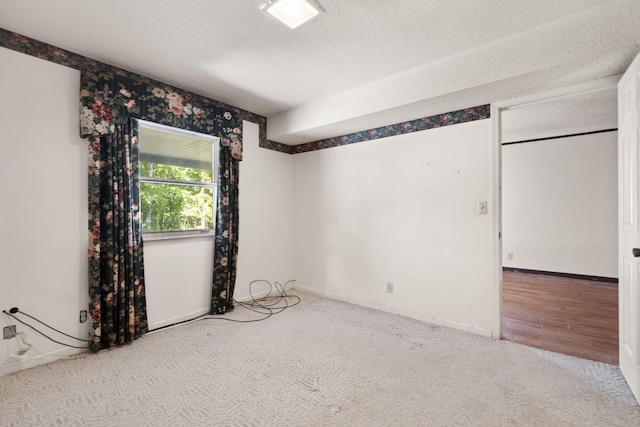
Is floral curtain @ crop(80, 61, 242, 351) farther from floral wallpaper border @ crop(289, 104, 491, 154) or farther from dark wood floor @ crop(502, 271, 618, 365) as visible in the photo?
dark wood floor @ crop(502, 271, 618, 365)

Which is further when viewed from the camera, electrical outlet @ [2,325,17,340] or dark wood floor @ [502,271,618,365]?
dark wood floor @ [502,271,618,365]

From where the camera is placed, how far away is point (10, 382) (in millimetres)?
1964

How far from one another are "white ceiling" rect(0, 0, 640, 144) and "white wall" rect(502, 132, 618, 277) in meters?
3.43

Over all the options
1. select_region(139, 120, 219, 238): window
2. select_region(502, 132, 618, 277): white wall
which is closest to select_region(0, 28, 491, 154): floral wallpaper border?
select_region(139, 120, 219, 238): window

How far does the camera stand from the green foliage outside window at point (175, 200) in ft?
9.45

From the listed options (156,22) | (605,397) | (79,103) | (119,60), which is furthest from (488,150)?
(79,103)

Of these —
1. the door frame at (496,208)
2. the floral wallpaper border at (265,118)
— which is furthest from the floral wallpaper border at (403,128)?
the door frame at (496,208)

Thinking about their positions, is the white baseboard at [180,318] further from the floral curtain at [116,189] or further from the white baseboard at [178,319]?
the floral curtain at [116,189]

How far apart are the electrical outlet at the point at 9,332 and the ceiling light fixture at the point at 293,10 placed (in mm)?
2807

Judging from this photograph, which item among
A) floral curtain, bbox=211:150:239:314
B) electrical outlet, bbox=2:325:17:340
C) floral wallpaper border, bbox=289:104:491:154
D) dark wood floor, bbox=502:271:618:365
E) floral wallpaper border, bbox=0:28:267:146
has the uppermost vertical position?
floral wallpaper border, bbox=0:28:267:146

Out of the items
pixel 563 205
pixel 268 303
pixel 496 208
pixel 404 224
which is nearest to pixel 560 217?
pixel 563 205

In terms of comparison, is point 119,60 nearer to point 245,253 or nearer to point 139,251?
point 139,251

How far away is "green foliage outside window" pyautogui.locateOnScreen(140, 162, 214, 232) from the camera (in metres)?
2.88

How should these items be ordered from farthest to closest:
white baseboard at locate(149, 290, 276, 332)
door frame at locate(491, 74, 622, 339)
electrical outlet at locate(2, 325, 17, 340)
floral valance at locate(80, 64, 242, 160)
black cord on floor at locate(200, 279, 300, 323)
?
black cord on floor at locate(200, 279, 300, 323)
white baseboard at locate(149, 290, 276, 332)
door frame at locate(491, 74, 622, 339)
floral valance at locate(80, 64, 242, 160)
electrical outlet at locate(2, 325, 17, 340)
